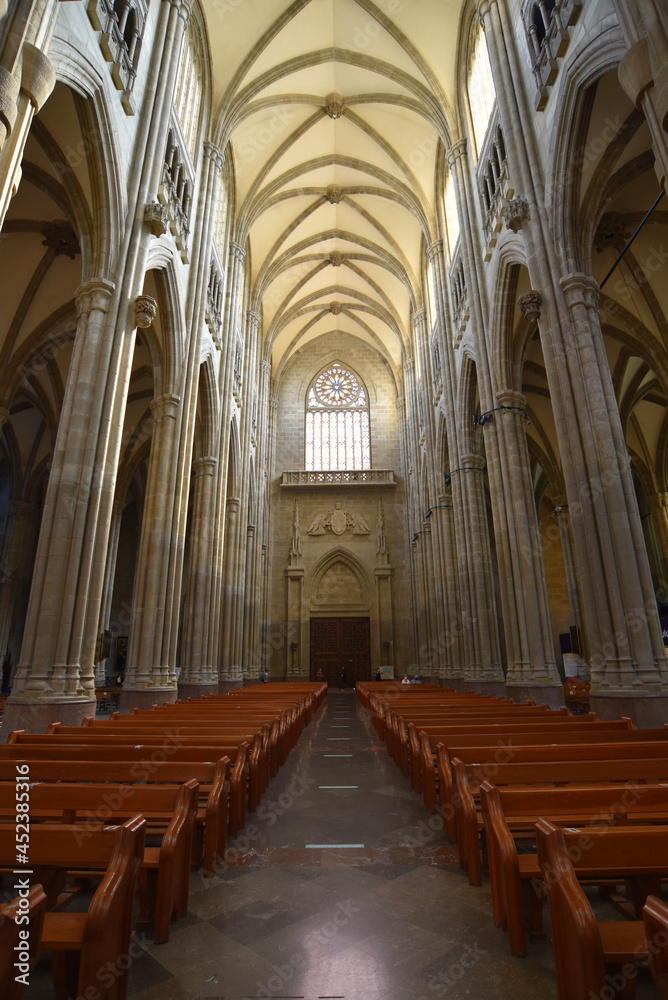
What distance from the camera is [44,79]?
216 inches

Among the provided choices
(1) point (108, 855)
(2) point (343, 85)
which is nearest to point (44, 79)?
(1) point (108, 855)

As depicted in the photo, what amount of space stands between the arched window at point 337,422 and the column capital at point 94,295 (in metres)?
22.5

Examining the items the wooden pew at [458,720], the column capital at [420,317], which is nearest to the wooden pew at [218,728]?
the wooden pew at [458,720]

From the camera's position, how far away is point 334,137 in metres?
20.5

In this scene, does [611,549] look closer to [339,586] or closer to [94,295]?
[94,295]

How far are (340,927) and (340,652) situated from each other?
83.8ft

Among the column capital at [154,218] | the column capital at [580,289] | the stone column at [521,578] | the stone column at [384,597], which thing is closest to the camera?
the column capital at [580,289]

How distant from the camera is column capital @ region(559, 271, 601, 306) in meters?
8.95

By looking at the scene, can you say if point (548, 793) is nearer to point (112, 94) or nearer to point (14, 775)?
point (14, 775)

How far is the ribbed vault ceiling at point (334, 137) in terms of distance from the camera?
15867 mm

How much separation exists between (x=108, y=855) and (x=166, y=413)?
10889 mm

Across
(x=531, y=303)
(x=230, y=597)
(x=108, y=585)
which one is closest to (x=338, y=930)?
(x=531, y=303)

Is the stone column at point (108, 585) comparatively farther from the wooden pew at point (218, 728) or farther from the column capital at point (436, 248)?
the column capital at point (436, 248)

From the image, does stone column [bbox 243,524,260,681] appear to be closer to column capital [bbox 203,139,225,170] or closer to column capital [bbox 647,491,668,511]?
column capital [bbox 203,139,225,170]
